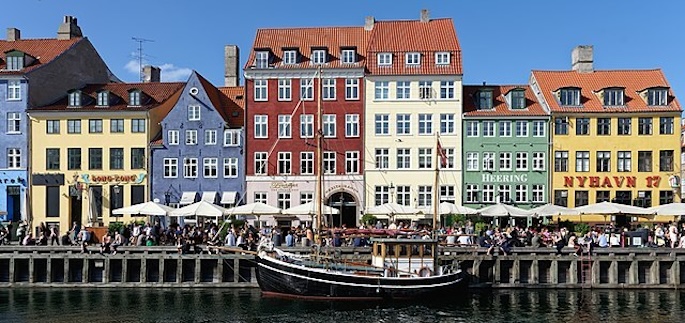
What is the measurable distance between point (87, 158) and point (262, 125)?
12652 mm

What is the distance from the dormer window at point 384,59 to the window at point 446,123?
5237 mm

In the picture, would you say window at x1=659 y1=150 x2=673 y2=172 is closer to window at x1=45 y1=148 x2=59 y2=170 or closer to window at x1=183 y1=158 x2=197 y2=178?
window at x1=183 y1=158 x2=197 y2=178

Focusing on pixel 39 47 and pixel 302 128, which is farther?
pixel 39 47

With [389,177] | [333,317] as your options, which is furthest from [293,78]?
[333,317]

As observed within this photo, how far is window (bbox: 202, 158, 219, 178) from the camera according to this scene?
162 feet

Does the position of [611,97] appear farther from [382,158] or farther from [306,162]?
[306,162]

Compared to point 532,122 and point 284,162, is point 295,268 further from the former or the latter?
point 532,122

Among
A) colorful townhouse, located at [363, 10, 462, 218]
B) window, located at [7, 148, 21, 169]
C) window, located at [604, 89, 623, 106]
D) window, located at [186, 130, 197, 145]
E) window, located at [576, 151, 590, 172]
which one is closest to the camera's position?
window, located at [576, 151, 590, 172]

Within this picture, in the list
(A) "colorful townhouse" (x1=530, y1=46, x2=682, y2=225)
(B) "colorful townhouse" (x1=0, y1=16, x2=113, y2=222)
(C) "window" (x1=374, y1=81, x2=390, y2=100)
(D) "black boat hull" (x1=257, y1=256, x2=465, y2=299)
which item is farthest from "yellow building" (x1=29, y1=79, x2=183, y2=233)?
(A) "colorful townhouse" (x1=530, y1=46, x2=682, y2=225)

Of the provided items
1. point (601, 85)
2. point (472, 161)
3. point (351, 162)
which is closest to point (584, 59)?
point (601, 85)

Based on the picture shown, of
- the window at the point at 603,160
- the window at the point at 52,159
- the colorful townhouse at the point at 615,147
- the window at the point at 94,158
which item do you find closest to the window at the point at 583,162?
the colorful townhouse at the point at 615,147

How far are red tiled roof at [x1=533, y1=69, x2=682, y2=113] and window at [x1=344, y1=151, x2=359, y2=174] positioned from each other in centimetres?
1391

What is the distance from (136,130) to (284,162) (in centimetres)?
1082

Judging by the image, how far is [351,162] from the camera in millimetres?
48875
